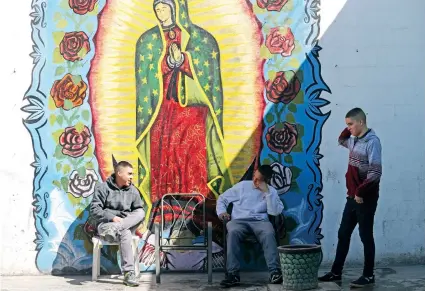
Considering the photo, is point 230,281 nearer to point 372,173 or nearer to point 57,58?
point 372,173

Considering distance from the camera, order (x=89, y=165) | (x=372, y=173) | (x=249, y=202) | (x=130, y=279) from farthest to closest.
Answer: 1. (x=89, y=165)
2. (x=249, y=202)
3. (x=130, y=279)
4. (x=372, y=173)

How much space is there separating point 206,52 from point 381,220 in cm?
259

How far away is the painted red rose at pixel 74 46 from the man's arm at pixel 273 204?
2480 mm

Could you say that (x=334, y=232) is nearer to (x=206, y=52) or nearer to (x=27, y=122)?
(x=206, y=52)

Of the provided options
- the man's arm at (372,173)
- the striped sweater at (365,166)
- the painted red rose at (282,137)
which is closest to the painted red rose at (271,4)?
the painted red rose at (282,137)

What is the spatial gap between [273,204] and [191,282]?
1122 mm

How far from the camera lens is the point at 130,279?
703cm

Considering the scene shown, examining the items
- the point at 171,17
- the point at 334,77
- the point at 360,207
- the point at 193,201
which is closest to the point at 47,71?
the point at 171,17

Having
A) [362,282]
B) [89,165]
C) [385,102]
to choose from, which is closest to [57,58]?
[89,165]

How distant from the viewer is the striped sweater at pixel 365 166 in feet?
21.2

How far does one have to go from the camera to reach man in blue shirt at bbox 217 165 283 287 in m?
6.98

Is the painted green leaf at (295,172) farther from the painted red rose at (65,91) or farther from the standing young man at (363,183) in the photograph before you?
the painted red rose at (65,91)

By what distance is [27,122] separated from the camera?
25.2ft

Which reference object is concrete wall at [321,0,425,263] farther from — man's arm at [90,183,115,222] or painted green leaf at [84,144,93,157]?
painted green leaf at [84,144,93,157]
